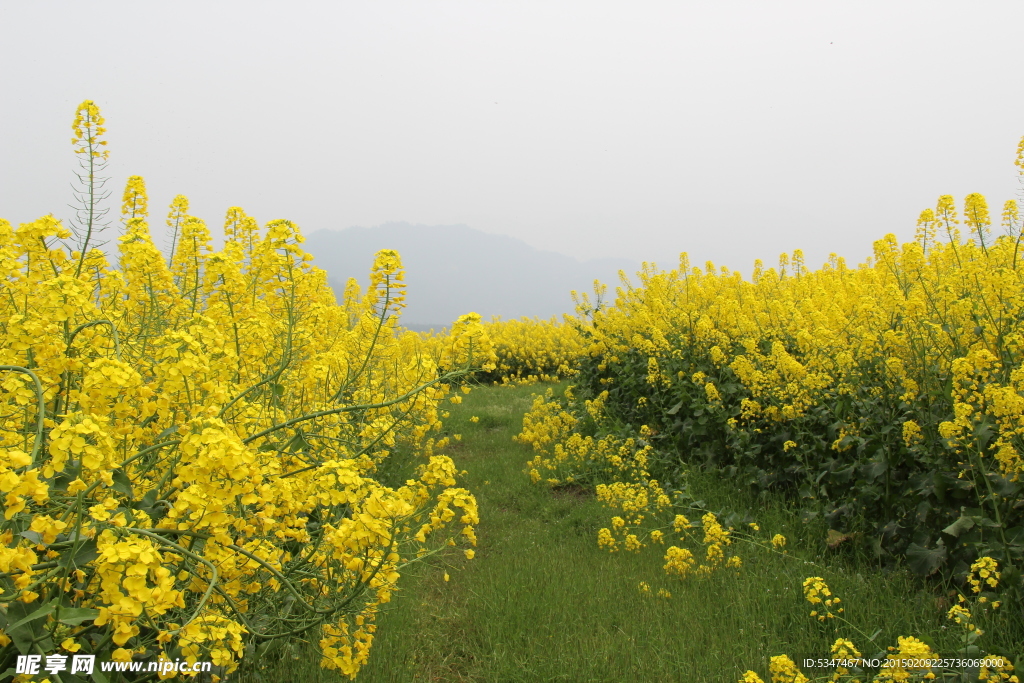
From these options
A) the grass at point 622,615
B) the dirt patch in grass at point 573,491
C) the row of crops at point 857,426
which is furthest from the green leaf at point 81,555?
the dirt patch in grass at point 573,491

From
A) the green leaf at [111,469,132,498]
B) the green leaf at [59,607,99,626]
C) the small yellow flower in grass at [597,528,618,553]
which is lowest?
the small yellow flower in grass at [597,528,618,553]

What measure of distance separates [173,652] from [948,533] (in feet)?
10.5

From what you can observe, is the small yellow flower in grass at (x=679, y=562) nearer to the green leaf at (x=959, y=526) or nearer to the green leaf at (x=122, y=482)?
the green leaf at (x=959, y=526)

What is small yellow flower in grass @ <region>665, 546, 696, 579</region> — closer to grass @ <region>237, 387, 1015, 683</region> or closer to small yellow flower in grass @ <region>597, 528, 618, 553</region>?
grass @ <region>237, 387, 1015, 683</region>

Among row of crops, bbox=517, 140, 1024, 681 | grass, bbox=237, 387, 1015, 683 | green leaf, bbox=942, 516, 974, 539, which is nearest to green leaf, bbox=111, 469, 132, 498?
grass, bbox=237, 387, 1015, 683

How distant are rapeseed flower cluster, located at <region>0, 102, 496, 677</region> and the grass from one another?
66 cm

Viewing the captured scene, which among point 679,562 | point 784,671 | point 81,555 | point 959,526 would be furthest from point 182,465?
point 959,526

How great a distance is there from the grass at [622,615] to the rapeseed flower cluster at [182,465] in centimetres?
66

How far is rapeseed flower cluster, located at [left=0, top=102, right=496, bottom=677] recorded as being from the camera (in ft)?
4.99

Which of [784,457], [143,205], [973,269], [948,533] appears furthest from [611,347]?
[143,205]

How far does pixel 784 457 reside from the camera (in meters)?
4.76

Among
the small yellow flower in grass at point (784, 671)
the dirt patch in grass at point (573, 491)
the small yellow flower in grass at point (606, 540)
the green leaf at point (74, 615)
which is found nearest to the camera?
the green leaf at point (74, 615)

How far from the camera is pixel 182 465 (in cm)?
175

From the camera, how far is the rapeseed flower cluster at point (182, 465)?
4.99ft
